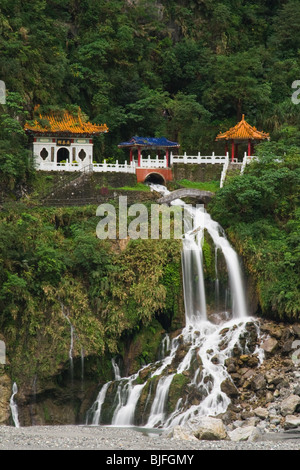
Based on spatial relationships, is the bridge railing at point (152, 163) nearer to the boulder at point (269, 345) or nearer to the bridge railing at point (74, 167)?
the bridge railing at point (74, 167)

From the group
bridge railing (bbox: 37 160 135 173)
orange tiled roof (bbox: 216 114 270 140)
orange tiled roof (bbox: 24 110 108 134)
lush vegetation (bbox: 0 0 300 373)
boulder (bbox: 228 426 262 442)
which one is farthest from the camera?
orange tiled roof (bbox: 216 114 270 140)

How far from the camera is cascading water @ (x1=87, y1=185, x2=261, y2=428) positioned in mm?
25625

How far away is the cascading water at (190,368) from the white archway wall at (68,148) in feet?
28.2

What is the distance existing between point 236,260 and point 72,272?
22.8ft

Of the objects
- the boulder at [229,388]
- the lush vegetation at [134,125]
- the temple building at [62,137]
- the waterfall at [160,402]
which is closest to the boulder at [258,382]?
the boulder at [229,388]

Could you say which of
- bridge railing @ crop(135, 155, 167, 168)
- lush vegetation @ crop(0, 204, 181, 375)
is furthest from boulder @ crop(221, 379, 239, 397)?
bridge railing @ crop(135, 155, 167, 168)

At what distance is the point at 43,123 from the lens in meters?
35.9

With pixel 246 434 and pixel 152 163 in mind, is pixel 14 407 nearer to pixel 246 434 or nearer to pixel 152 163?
pixel 246 434

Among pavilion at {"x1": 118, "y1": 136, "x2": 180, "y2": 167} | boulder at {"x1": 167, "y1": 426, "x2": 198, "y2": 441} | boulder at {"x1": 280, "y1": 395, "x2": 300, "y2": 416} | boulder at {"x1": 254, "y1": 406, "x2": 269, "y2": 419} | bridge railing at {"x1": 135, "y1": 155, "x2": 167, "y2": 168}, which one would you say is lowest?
boulder at {"x1": 167, "y1": 426, "x2": 198, "y2": 441}

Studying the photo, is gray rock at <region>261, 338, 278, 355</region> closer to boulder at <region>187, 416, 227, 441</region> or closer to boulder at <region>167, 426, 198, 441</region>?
boulder at <region>187, 416, 227, 441</region>

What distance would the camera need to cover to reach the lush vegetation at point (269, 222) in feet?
96.4

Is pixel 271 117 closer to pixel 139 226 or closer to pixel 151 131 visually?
pixel 151 131

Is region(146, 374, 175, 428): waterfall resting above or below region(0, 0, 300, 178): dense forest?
below

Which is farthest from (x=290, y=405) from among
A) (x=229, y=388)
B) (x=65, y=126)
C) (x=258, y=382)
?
(x=65, y=126)
